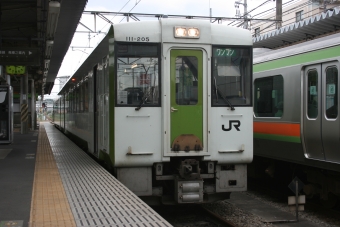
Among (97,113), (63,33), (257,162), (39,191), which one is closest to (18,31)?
(63,33)

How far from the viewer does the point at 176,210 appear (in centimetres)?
821

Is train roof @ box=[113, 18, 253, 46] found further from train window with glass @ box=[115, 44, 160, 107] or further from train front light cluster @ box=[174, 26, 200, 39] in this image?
train window with glass @ box=[115, 44, 160, 107]

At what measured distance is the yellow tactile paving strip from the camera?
465cm

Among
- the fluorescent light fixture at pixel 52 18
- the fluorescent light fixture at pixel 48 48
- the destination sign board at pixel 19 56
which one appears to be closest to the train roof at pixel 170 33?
the fluorescent light fixture at pixel 52 18

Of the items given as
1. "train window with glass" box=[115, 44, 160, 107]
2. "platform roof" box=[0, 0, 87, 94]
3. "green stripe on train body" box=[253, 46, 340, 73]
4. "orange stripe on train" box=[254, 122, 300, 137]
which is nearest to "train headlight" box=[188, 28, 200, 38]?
"train window with glass" box=[115, 44, 160, 107]

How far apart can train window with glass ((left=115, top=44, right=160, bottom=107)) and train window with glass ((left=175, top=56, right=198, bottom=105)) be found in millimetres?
331

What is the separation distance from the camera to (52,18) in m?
11.6

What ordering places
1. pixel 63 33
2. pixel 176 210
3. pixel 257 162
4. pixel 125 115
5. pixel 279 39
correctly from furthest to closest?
pixel 63 33
pixel 279 39
pixel 257 162
pixel 176 210
pixel 125 115

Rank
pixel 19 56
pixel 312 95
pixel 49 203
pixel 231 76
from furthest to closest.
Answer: pixel 19 56, pixel 312 95, pixel 231 76, pixel 49 203

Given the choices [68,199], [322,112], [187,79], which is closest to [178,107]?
[187,79]

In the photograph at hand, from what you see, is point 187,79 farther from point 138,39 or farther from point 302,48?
point 302,48

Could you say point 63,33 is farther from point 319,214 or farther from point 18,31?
point 319,214

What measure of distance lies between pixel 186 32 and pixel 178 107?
118 centimetres

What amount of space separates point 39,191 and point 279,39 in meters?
8.64
